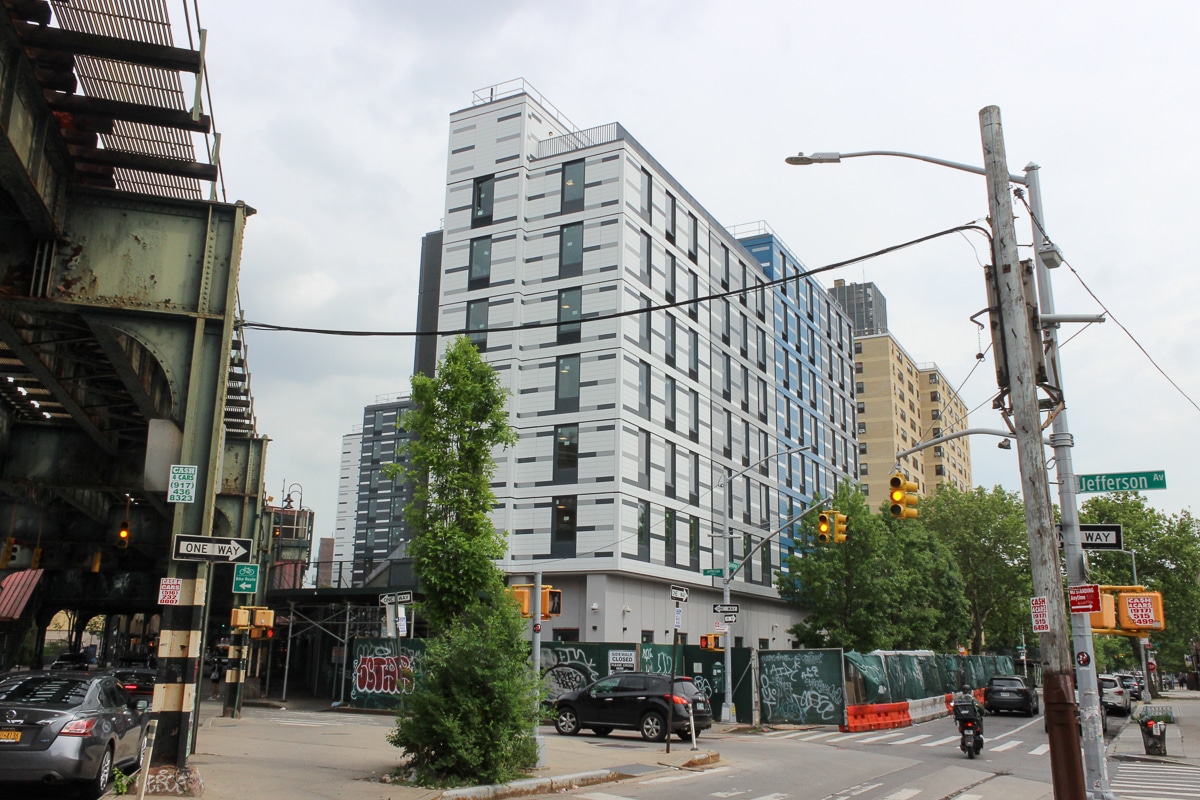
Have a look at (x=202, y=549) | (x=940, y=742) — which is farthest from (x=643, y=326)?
(x=202, y=549)

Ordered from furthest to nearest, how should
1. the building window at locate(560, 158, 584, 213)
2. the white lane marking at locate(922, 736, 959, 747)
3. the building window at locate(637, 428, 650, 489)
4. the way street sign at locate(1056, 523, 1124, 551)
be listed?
the building window at locate(560, 158, 584, 213)
the building window at locate(637, 428, 650, 489)
the white lane marking at locate(922, 736, 959, 747)
the way street sign at locate(1056, 523, 1124, 551)

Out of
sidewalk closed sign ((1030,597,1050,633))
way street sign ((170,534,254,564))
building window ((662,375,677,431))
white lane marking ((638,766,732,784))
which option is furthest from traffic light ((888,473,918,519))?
building window ((662,375,677,431))

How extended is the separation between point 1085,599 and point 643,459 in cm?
3108

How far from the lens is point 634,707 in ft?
78.9

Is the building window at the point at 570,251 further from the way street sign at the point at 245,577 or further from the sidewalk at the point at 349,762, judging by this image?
the way street sign at the point at 245,577

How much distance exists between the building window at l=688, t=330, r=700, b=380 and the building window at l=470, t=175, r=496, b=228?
1187 centimetres

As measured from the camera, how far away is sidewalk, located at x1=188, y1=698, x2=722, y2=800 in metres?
13.0

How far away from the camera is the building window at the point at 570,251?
4444 cm

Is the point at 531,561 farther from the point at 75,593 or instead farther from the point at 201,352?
the point at 201,352

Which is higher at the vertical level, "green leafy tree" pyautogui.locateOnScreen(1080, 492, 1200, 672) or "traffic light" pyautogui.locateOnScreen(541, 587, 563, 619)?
"green leafy tree" pyautogui.locateOnScreen(1080, 492, 1200, 672)

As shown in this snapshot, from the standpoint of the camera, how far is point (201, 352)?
44.8 ft

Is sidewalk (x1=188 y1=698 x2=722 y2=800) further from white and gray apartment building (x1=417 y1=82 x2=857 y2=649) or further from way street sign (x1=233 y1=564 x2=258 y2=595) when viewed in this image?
white and gray apartment building (x1=417 y1=82 x2=857 y2=649)

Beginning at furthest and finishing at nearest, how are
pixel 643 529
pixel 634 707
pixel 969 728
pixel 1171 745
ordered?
pixel 643 529 < pixel 1171 745 < pixel 634 707 < pixel 969 728

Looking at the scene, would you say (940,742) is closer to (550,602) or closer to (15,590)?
(550,602)
